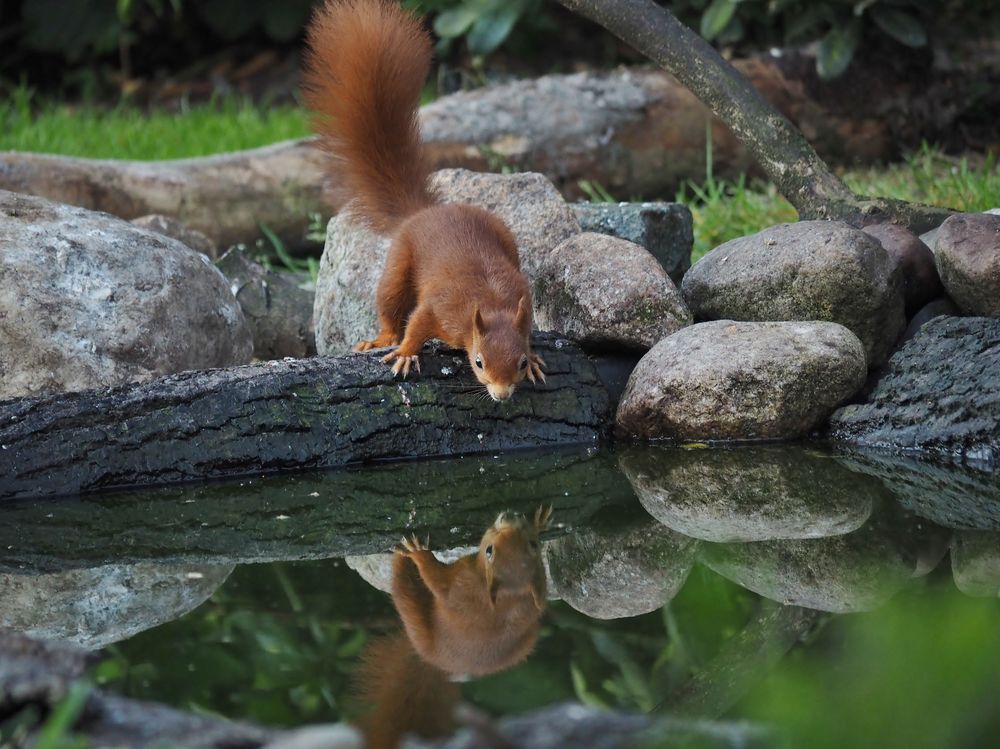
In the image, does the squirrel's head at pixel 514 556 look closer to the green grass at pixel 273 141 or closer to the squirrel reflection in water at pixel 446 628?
the squirrel reflection in water at pixel 446 628

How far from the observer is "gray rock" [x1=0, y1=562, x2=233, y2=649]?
252 cm

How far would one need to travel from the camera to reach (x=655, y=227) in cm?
479

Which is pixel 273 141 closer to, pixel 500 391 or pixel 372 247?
pixel 372 247

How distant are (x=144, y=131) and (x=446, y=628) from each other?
613 cm

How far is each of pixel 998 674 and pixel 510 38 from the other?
8.24 m

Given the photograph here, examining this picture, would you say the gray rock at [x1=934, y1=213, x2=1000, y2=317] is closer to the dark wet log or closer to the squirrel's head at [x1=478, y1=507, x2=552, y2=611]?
the dark wet log

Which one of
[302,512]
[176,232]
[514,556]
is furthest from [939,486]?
[176,232]

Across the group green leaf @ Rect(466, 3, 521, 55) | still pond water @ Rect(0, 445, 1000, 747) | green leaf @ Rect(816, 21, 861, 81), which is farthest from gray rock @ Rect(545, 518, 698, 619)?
green leaf @ Rect(466, 3, 521, 55)

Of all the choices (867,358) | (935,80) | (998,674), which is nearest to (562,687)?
(998,674)

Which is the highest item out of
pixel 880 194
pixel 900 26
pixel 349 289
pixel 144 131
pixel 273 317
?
pixel 900 26

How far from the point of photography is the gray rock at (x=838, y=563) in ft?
8.38

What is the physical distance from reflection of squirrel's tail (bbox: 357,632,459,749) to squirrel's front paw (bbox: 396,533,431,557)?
25.8 inches

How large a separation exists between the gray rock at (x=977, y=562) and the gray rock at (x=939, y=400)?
70 centimetres

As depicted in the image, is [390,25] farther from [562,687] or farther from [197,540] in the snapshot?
[562,687]
